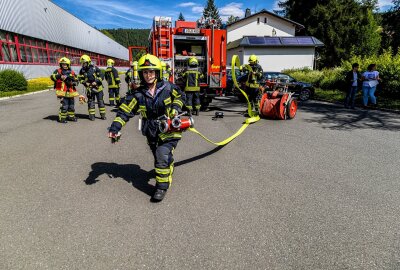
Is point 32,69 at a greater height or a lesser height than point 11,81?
greater

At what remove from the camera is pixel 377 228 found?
3.04 metres

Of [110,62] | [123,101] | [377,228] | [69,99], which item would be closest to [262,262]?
[377,228]

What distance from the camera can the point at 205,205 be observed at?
11.7 feet

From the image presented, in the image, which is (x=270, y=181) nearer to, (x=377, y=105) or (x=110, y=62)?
(x=110, y=62)

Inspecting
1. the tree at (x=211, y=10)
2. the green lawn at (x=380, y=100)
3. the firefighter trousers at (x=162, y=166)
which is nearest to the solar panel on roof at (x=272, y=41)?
the green lawn at (x=380, y=100)

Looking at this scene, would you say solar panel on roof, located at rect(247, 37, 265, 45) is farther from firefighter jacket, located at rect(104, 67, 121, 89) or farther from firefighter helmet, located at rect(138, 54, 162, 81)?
firefighter helmet, located at rect(138, 54, 162, 81)

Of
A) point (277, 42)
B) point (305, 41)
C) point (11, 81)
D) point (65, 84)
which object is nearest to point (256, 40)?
point (277, 42)

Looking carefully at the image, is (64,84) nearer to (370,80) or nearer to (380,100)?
(370,80)

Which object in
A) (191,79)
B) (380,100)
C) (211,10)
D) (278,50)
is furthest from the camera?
(211,10)

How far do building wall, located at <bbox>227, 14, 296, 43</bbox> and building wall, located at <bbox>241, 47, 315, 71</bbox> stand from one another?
7177mm

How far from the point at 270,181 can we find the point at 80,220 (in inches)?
109

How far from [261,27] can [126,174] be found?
1433 inches

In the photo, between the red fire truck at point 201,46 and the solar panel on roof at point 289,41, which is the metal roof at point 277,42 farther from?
the red fire truck at point 201,46

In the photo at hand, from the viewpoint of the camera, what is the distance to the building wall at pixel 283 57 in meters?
29.8
